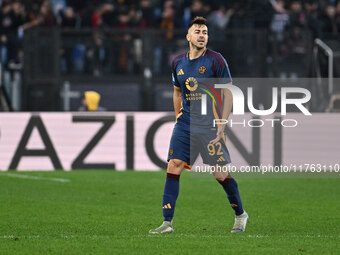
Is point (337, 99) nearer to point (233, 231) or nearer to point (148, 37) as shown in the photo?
point (148, 37)

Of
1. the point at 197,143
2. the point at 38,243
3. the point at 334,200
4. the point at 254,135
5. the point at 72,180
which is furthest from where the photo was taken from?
the point at 254,135

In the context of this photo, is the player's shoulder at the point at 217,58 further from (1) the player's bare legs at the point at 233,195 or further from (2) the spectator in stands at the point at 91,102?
(2) the spectator in stands at the point at 91,102

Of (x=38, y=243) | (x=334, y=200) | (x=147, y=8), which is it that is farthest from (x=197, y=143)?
(x=147, y=8)

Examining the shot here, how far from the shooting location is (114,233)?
9.16m

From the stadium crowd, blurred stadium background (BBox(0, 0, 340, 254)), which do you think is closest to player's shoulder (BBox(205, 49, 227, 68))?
blurred stadium background (BBox(0, 0, 340, 254))

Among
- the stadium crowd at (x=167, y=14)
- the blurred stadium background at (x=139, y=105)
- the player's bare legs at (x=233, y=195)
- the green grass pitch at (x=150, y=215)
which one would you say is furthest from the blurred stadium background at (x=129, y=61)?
the player's bare legs at (x=233, y=195)

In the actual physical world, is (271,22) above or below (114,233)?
above

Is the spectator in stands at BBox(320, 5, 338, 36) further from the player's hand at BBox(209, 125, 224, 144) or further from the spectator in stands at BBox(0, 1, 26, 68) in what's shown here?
the player's hand at BBox(209, 125, 224, 144)

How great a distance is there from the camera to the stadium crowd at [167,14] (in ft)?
62.5

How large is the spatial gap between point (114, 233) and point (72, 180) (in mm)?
6102

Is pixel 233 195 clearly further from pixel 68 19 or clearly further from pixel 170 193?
pixel 68 19

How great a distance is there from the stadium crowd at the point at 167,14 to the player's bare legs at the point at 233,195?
1008cm

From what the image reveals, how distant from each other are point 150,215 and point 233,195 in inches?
80.2

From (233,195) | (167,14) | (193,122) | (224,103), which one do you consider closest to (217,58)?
(224,103)
